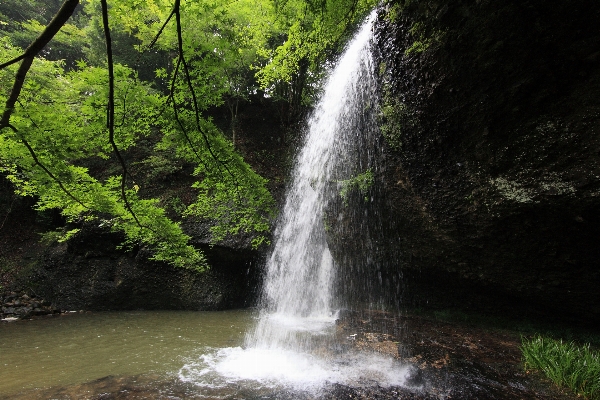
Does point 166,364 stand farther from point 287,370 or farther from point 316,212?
point 316,212

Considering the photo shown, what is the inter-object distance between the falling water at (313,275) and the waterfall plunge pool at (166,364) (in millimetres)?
36

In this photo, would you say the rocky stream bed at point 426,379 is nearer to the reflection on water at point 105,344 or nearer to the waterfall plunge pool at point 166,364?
the waterfall plunge pool at point 166,364

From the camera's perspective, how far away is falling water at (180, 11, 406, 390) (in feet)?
15.4

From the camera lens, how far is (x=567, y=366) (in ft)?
13.3

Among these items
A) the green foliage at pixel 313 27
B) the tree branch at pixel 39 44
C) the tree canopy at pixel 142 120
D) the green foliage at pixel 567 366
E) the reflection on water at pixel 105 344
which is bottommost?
the reflection on water at pixel 105 344

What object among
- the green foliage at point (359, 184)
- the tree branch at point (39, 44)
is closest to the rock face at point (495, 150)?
the green foliage at point (359, 184)

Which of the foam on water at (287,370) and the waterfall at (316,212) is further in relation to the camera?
the waterfall at (316,212)

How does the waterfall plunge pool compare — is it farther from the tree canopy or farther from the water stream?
the tree canopy

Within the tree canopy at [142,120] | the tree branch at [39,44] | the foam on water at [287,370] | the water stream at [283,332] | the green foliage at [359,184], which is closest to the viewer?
the tree branch at [39,44]

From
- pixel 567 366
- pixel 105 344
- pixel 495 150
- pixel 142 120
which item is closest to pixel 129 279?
pixel 105 344

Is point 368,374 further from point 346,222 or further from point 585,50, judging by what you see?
point 585,50

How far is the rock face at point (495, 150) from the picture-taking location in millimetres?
4141

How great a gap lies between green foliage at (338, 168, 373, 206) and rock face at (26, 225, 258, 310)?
4073 millimetres

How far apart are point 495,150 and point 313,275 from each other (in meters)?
6.41
